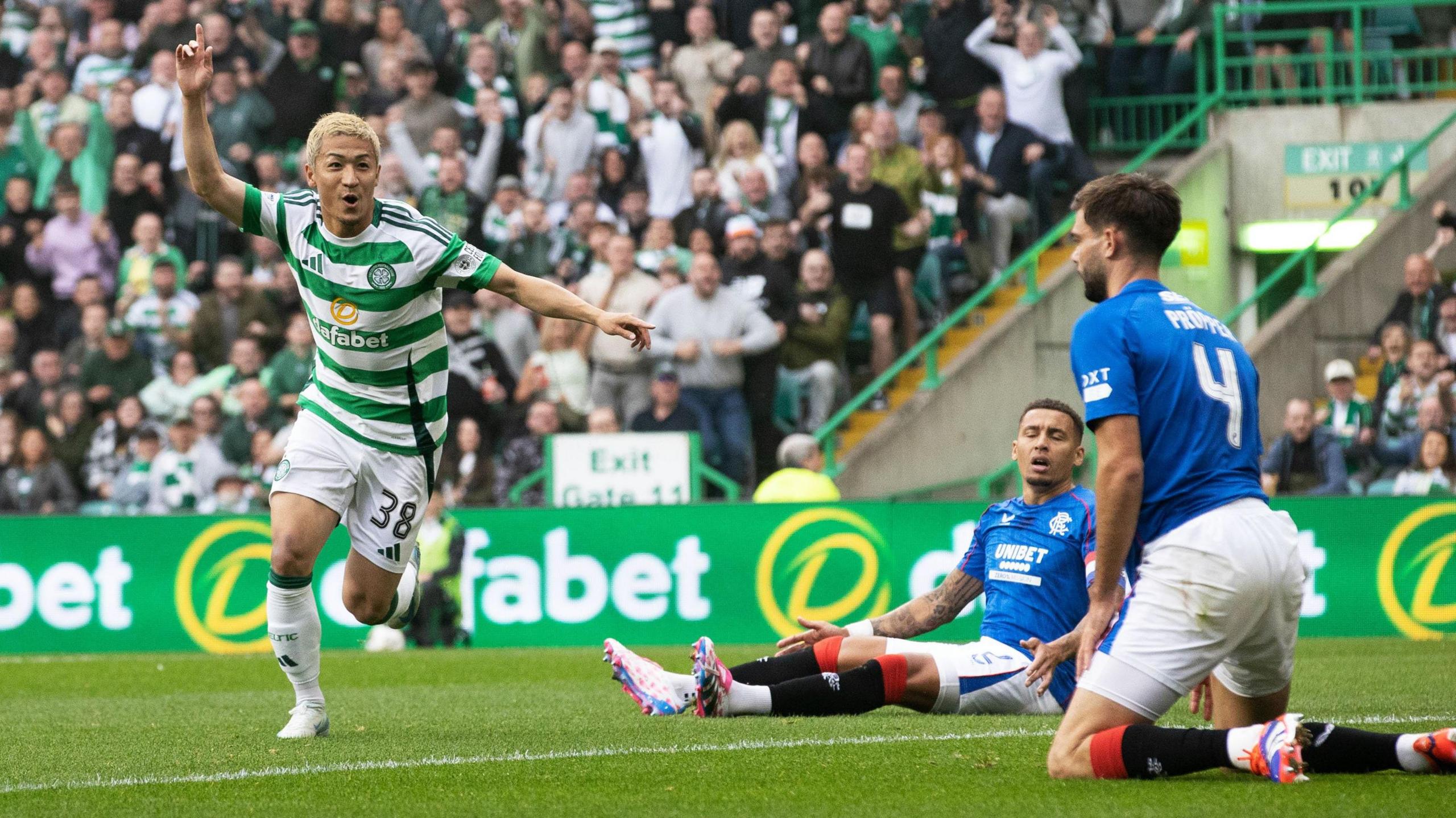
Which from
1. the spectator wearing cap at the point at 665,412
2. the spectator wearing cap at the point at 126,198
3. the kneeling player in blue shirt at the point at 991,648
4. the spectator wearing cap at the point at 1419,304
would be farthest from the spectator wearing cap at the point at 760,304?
the kneeling player in blue shirt at the point at 991,648

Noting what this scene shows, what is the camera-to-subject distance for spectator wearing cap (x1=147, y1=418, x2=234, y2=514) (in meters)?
16.5

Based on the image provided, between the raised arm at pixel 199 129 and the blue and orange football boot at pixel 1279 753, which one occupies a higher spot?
the raised arm at pixel 199 129

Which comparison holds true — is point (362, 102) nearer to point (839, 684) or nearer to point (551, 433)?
point (551, 433)

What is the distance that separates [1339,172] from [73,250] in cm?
1240

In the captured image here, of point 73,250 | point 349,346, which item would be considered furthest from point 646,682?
point 73,250

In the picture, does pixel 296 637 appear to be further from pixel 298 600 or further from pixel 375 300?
pixel 375 300

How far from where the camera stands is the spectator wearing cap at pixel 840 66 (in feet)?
57.3

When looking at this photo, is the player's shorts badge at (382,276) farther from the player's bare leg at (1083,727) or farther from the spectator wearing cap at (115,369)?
the spectator wearing cap at (115,369)

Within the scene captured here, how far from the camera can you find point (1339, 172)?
18.0m

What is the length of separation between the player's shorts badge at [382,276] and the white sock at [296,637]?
1.21 meters

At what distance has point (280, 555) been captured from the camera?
7082mm

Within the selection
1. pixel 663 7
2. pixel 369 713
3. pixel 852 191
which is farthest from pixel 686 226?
pixel 369 713

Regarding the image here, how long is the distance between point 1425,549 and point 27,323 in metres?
12.8

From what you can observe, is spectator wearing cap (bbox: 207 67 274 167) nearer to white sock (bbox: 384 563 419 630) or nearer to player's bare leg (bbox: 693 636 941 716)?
white sock (bbox: 384 563 419 630)
